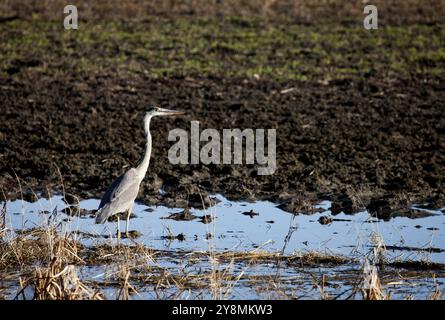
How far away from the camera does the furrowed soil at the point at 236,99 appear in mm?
13484

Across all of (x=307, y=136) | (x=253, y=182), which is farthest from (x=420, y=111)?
(x=253, y=182)

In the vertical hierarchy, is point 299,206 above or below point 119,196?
below

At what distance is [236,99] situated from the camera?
60.3 feet

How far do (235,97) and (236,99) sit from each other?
0.17 metres

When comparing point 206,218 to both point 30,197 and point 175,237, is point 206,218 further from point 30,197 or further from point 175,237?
point 30,197

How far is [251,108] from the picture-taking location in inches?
691

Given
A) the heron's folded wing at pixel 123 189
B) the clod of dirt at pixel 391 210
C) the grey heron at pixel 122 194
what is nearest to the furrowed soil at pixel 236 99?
the clod of dirt at pixel 391 210

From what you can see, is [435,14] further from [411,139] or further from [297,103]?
[411,139]

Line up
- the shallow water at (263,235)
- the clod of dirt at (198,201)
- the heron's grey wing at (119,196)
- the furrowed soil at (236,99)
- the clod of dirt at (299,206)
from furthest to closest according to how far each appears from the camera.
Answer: the furrowed soil at (236,99) < the clod of dirt at (198,201) < the clod of dirt at (299,206) < the heron's grey wing at (119,196) < the shallow water at (263,235)

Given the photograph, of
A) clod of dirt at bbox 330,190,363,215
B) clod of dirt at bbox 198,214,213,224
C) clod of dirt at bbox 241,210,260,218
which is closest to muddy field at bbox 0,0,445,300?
clod of dirt at bbox 330,190,363,215

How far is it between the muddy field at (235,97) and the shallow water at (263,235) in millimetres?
355

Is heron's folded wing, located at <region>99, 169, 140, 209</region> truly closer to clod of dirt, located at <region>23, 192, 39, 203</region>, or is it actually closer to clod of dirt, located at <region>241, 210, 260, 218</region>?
clod of dirt, located at <region>241, 210, 260, 218</region>

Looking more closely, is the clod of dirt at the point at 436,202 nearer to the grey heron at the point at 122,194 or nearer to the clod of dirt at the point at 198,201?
the clod of dirt at the point at 198,201

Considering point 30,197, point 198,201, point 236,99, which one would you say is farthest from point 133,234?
point 236,99
